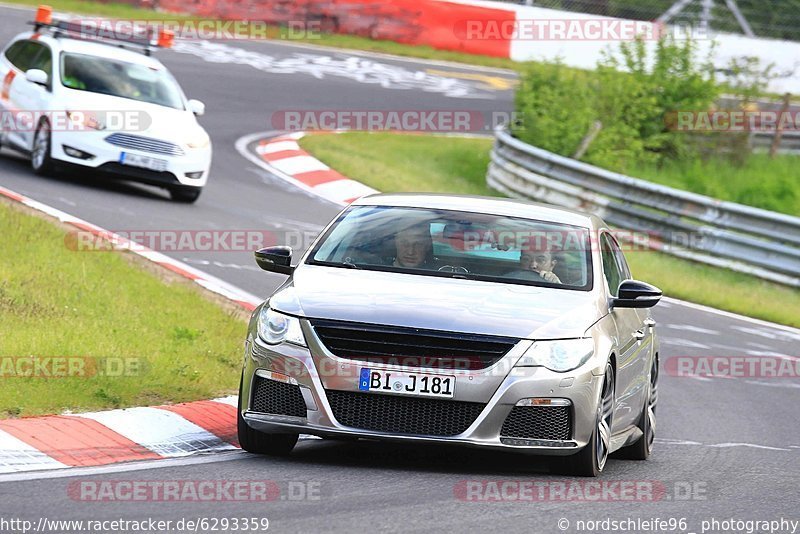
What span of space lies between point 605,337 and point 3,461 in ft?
10.0

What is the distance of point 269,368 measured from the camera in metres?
7.52

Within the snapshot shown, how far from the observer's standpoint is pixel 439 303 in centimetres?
761

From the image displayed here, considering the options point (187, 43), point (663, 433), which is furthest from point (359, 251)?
point (187, 43)

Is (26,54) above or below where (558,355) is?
above

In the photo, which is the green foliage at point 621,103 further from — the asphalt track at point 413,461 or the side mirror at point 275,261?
the side mirror at point 275,261

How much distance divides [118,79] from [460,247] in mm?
11369

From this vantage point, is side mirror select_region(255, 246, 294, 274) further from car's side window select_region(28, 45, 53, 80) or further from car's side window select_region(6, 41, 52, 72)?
car's side window select_region(6, 41, 52, 72)

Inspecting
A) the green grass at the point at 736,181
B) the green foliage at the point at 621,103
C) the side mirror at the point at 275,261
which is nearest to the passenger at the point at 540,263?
the side mirror at the point at 275,261

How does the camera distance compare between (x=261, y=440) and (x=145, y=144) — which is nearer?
(x=261, y=440)

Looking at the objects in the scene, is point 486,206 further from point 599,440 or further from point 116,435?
point 116,435

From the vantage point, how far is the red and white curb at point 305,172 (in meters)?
21.1

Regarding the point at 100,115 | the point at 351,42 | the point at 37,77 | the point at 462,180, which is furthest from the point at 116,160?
the point at 351,42

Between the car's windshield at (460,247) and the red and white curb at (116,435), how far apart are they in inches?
44.1

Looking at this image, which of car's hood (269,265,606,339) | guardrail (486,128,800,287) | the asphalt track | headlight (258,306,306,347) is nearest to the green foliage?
guardrail (486,128,800,287)
